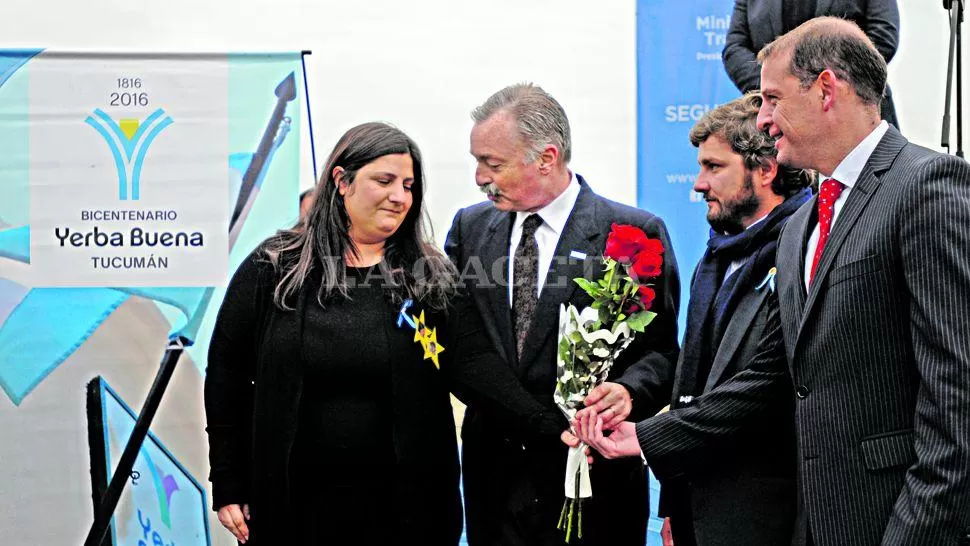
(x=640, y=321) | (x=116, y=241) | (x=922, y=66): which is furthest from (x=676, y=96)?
(x=116, y=241)

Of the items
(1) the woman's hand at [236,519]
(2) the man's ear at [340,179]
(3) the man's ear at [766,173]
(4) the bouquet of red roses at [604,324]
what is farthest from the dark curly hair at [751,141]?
(1) the woman's hand at [236,519]

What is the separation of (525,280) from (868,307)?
1.29 m

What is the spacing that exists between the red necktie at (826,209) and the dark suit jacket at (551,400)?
0.85 m

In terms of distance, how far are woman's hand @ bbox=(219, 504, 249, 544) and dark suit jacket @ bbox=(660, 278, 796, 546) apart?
1.23 m

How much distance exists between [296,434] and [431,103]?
71.1 inches

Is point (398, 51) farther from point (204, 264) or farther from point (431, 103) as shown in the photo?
point (204, 264)

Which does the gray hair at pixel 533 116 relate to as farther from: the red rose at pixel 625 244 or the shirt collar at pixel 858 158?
the shirt collar at pixel 858 158

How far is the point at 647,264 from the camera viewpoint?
2855 mm

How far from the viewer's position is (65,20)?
4.24 metres

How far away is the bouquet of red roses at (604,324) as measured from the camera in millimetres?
2865

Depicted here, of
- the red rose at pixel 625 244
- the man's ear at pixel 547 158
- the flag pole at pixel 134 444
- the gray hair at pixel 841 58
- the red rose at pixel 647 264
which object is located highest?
the gray hair at pixel 841 58

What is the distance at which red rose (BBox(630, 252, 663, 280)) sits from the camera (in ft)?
9.37

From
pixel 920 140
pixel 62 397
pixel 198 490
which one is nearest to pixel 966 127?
pixel 920 140

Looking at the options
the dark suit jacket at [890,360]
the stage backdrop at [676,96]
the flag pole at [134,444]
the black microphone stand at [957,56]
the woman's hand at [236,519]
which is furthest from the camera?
the stage backdrop at [676,96]
